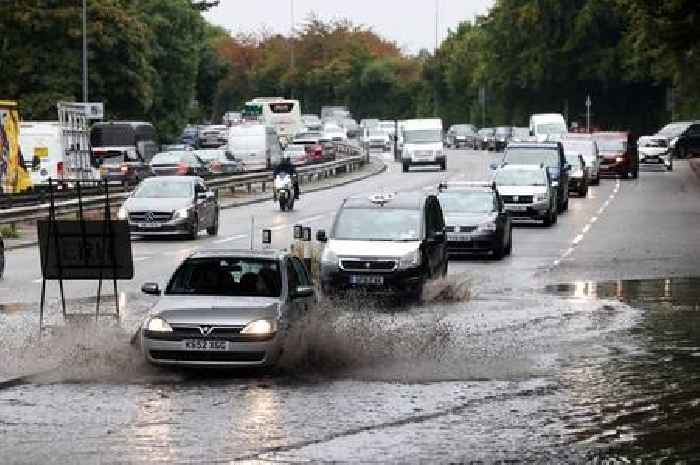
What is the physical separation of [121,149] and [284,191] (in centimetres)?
1381

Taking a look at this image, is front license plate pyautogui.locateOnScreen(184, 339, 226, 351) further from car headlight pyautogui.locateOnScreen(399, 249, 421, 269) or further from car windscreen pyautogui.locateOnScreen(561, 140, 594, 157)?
car windscreen pyautogui.locateOnScreen(561, 140, 594, 157)

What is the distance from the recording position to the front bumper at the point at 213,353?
17.0m

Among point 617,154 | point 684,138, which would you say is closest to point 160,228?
point 617,154

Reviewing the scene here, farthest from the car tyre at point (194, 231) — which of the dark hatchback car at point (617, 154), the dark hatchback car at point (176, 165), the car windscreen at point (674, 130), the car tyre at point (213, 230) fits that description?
the car windscreen at point (674, 130)

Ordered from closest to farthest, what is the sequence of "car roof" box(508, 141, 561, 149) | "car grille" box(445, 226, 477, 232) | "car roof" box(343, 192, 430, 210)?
"car roof" box(343, 192, 430, 210)
"car grille" box(445, 226, 477, 232)
"car roof" box(508, 141, 561, 149)

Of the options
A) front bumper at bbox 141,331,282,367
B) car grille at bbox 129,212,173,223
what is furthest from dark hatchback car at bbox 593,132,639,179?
front bumper at bbox 141,331,282,367

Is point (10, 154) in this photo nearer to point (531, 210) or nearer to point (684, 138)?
point (531, 210)

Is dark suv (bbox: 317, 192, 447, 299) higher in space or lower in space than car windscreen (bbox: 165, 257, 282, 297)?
lower

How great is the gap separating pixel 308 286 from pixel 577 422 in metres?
5.39

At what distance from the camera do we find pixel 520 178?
147 ft

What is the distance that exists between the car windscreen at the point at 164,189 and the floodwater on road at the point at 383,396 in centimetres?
1717

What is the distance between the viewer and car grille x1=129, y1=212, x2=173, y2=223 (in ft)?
129

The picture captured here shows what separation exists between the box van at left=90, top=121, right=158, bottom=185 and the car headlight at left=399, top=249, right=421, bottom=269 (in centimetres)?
3536

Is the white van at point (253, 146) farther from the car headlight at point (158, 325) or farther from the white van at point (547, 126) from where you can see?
the car headlight at point (158, 325)
